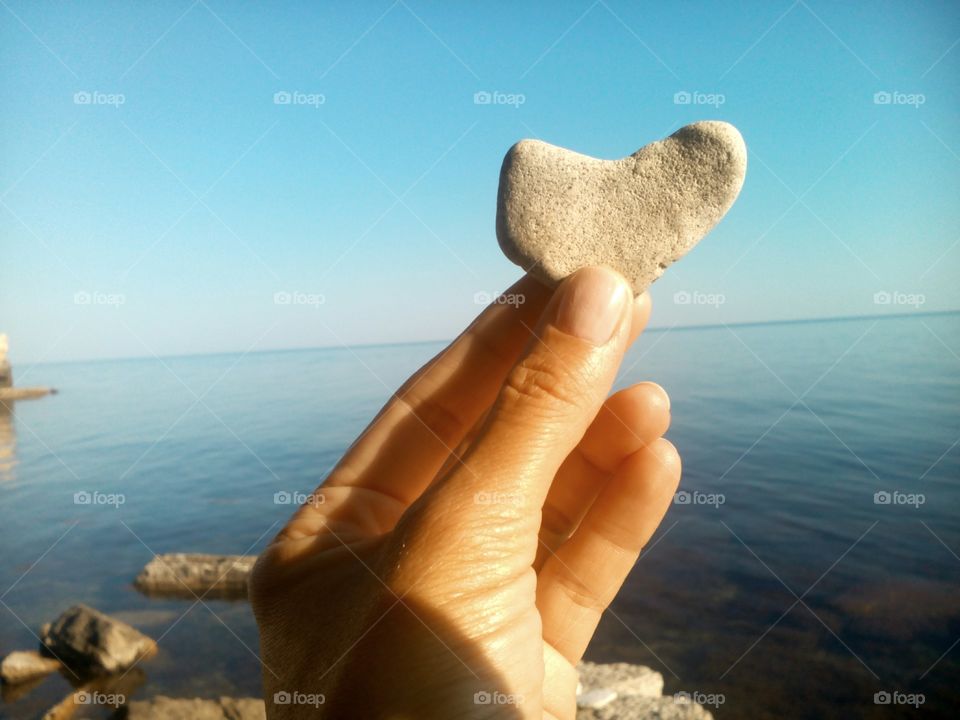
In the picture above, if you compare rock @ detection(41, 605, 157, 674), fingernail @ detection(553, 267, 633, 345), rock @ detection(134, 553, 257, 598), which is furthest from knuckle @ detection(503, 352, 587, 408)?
rock @ detection(134, 553, 257, 598)

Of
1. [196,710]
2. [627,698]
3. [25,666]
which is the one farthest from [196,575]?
[627,698]

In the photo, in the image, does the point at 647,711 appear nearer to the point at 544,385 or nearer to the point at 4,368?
the point at 544,385

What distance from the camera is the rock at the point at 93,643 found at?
5391 mm

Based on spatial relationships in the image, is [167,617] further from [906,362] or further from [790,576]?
[906,362]

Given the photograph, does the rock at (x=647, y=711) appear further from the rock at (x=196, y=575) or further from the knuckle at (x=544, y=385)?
the rock at (x=196, y=575)

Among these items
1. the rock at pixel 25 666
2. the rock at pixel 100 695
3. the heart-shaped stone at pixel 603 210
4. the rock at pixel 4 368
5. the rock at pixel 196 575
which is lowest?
the rock at pixel 100 695

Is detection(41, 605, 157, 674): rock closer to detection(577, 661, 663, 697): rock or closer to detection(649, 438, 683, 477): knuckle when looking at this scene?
detection(577, 661, 663, 697): rock

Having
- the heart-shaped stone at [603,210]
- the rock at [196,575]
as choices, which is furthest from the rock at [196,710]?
the heart-shaped stone at [603,210]

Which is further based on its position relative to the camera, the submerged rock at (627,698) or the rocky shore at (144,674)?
the rocky shore at (144,674)

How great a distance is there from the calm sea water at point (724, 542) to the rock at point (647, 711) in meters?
0.75

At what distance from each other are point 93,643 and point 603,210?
6073 mm

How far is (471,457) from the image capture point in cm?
158

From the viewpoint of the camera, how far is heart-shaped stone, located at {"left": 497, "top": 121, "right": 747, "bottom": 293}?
6.98ft

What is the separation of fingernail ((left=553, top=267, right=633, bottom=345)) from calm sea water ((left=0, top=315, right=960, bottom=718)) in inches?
171
